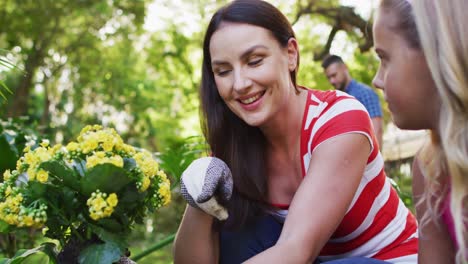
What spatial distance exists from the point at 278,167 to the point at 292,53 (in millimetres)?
356

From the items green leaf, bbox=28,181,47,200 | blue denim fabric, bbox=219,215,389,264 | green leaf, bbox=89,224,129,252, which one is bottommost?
blue denim fabric, bbox=219,215,389,264

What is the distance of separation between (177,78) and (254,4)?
13.1 meters

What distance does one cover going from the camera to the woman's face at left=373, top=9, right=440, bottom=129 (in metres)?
1.27

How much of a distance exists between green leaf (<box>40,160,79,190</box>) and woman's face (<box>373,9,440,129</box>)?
71 cm

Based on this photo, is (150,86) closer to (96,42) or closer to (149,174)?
(96,42)

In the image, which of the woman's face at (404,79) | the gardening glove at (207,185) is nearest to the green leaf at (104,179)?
the gardening glove at (207,185)

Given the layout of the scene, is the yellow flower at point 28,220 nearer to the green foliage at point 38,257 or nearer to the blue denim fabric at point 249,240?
the green foliage at point 38,257

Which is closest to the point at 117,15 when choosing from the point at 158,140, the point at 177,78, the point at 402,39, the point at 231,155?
the point at 158,140

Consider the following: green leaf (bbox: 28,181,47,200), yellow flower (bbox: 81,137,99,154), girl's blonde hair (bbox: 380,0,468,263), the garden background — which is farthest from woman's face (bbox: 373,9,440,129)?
the garden background

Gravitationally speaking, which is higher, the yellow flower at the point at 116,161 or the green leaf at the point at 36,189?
the yellow flower at the point at 116,161

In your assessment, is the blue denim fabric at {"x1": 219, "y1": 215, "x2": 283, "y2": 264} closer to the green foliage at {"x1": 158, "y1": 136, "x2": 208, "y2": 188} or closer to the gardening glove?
the gardening glove

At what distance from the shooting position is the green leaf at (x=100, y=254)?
1419 mm

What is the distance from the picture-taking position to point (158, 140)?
1273 centimetres

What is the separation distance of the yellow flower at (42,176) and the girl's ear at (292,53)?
0.82 m
